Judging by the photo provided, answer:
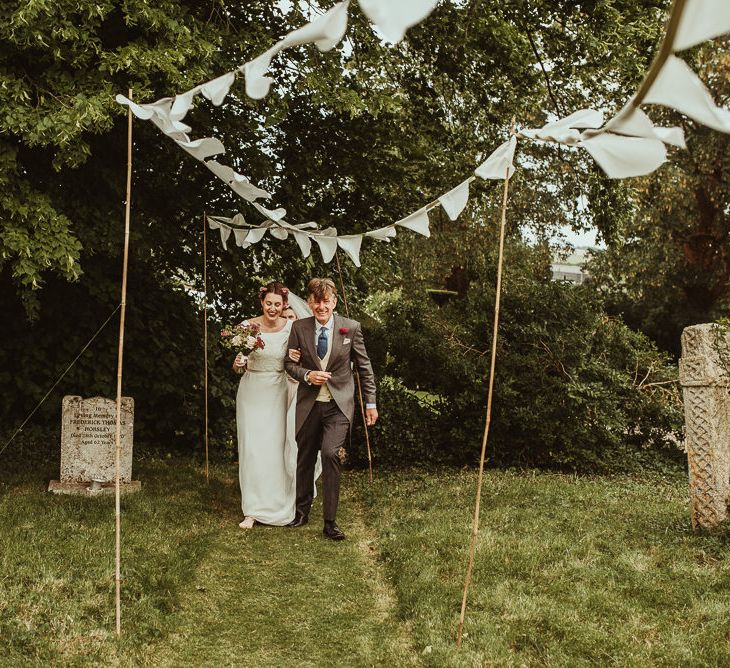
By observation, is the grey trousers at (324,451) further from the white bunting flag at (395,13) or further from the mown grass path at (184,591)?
the white bunting flag at (395,13)

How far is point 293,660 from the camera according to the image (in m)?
4.38

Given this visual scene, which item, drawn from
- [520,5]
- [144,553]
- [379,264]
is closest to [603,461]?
[379,264]

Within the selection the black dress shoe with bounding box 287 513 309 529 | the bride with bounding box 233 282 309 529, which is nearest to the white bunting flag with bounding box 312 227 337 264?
the bride with bounding box 233 282 309 529

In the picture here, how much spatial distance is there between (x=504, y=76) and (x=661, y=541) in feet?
21.5

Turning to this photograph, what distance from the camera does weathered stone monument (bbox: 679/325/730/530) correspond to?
20.9 ft

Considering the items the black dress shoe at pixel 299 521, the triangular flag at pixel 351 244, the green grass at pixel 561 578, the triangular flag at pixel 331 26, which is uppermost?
the triangular flag at pixel 331 26

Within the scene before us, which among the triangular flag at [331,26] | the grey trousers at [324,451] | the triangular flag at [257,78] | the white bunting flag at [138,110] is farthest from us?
the grey trousers at [324,451]

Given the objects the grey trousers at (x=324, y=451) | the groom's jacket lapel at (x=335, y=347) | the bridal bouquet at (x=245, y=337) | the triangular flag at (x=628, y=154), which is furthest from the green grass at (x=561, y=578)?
the triangular flag at (x=628, y=154)

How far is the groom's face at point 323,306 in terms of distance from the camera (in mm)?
7027

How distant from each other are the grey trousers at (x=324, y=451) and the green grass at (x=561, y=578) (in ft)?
2.11

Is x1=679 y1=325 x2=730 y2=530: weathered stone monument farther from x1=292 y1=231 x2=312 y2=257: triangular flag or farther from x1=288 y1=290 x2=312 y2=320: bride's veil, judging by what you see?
x1=288 y1=290 x2=312 y2=320: bride's veil

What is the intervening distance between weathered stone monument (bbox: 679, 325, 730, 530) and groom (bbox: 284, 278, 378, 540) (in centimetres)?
279

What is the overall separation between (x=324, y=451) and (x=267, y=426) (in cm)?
96

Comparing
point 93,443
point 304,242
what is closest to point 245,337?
point 304,242
